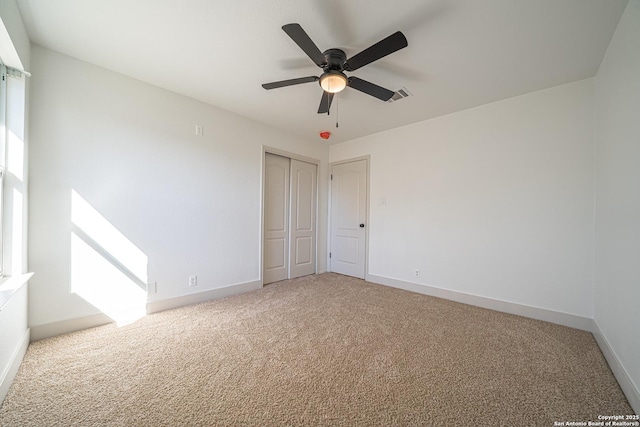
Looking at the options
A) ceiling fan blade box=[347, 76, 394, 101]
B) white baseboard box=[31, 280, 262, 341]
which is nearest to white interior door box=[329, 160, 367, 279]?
white baseboard box=[31, 280, 262, 341]

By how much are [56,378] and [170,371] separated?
28.4 inches

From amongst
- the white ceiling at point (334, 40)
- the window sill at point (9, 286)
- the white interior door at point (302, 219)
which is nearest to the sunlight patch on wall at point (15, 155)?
the window sill at point (9, 286)

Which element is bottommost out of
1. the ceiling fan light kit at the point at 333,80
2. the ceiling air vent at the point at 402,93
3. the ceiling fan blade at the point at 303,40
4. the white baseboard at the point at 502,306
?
the white baseboard at the point at 502,306

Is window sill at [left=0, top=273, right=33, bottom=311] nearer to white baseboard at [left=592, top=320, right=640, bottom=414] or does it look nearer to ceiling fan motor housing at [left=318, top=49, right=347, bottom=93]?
ceiling fan motor housing at [left=318, top=49, right=347, bottom=93]

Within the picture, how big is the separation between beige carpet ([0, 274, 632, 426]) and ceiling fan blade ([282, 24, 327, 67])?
2.33 meters

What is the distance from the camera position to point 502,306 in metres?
2.77

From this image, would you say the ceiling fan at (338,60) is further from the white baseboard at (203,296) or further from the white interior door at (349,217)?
the white baseboard at (203,296)

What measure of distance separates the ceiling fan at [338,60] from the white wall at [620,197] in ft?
5.07

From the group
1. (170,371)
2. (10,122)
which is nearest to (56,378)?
(170,371)

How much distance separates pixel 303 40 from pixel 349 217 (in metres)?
3.17

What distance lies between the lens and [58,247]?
6.90 ft

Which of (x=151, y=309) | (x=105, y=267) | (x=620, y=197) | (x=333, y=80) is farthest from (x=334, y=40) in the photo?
(x=151, y=309)

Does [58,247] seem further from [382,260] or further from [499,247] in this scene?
[499,247]

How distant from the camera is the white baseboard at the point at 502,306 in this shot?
7.78ft
